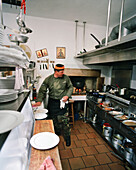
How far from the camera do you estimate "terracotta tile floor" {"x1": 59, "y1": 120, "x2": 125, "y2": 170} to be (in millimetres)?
1905

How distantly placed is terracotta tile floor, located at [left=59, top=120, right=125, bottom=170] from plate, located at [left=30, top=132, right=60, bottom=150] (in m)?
1.16

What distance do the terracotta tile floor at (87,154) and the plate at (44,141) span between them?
1.16m

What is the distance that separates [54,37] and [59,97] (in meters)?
1.97

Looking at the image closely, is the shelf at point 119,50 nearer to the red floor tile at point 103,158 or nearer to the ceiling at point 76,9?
the ceiling at point 76,9

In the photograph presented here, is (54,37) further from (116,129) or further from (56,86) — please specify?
(116,129)

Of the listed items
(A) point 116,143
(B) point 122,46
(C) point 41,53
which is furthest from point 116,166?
(C) point 41,53

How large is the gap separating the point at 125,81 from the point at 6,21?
143 inches

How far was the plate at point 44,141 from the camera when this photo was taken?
37.3 inches

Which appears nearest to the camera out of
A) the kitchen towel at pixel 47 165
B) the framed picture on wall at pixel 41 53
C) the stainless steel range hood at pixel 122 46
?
the kitchen towel at pixel 47 165

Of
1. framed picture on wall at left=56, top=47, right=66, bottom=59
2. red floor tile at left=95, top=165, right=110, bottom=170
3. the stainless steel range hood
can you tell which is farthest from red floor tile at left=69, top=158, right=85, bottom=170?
framed picture on wall at left=56, top=47, right=66, bottom=59

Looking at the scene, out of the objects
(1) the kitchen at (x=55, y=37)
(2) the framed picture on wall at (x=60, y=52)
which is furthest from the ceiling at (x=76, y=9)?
(2) the framed picture on wall at (x=60, y=52)

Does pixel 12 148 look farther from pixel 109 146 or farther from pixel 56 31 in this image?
pixel 56 31

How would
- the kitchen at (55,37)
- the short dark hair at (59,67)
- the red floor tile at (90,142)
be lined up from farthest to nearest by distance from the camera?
the kitchen at (55,37), the red floor tile at (90,142), the short dark hair at (59,67)

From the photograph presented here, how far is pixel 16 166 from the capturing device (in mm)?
630
